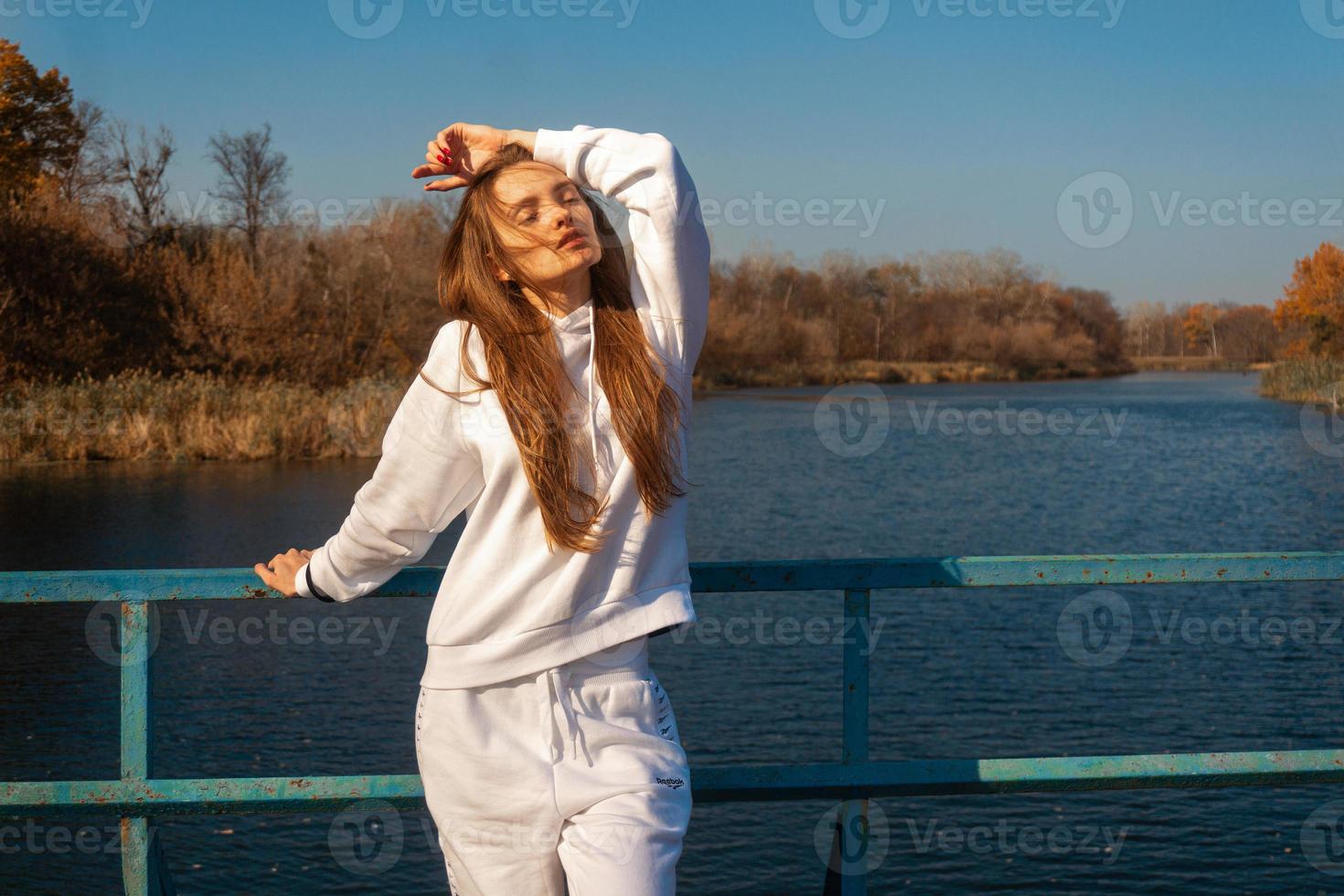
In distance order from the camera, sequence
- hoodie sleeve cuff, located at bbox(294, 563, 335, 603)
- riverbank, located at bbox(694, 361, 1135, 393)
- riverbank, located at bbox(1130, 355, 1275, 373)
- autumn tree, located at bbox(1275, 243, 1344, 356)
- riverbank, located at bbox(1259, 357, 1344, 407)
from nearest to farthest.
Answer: hoodie sleeve cuff, located at bbox(294, 563, 335, 603) → riverbank, located at bbox(1259, 357, 1344, 407) → autumn tree, located at bbox(1275, 243, 1344, 356) → riverbank, located at bbox(694, 361, 1135, 393) → riverbank, located at bbox(1130, 355, 1275, 373)

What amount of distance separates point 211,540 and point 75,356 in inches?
488

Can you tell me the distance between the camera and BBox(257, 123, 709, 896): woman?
1.91 metres

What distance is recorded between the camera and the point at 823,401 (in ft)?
152

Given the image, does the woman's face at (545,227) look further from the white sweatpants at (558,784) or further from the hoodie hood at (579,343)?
the white sweatpants at (558,784)

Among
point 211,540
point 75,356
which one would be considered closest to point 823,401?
point 75,356

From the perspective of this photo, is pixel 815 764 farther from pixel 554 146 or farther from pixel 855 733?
pixel 554 146

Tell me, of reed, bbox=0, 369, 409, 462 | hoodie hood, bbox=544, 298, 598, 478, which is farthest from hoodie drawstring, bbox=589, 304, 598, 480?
reed, bbox=0, 369, 409, 462

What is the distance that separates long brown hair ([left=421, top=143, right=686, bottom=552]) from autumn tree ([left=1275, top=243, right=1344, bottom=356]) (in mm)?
52176

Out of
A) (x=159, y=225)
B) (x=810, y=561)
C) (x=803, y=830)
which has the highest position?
(x=159, y=225)

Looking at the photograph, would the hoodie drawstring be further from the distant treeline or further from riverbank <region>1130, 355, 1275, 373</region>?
riverbank <region>1130, 355, 1275, 373</region>

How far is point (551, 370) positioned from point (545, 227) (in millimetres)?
229

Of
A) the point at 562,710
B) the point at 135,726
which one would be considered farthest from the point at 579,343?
the point at 135,726

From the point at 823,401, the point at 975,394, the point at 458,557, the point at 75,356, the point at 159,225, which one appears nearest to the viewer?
the point at 458,557

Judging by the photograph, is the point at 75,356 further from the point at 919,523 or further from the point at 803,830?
the point at 803,830
